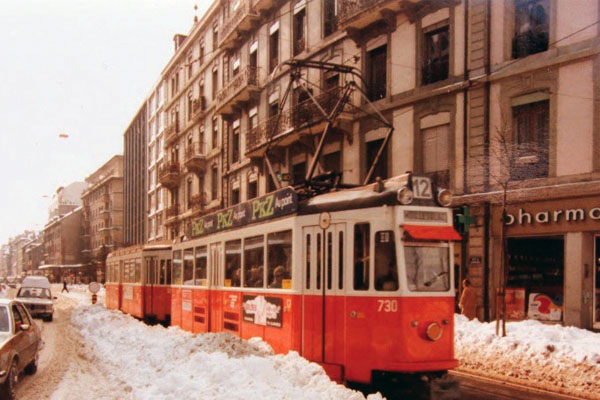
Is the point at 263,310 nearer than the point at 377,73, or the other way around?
the point at 263,310

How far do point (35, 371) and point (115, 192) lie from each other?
81485 millimetres

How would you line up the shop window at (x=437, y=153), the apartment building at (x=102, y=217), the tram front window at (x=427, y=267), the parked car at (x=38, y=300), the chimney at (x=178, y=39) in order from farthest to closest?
the apartment building at (x=102, y=217) → the chimney at (x=178, y=39) → the parked car at (x=38, y=300) → the shop window at (x=437, y=153) → the tram front window at (x=427, y=267)

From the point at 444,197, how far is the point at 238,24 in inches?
1008

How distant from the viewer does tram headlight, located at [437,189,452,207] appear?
8836 millimetres

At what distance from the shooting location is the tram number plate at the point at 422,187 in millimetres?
8647

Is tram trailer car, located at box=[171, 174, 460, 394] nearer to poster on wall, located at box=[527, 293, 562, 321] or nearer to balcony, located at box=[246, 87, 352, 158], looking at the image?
poster on wall, located at box=[527, 293, 562, 321]

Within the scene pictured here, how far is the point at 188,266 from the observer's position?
16062 mm

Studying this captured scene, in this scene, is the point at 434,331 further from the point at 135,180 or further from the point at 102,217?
the point at 102,217

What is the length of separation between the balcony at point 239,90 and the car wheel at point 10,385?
23279 mm

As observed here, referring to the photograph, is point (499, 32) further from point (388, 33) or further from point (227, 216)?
point (227, 216)

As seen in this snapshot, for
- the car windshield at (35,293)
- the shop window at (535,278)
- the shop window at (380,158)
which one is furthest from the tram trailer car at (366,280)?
the car windshield at (35,293)

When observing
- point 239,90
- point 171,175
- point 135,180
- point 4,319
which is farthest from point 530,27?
point 135,180

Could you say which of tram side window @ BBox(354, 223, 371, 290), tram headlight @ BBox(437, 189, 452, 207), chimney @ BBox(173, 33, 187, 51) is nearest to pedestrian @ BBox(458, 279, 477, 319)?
tram headlight @ BBox(437, 189, 452, 207)

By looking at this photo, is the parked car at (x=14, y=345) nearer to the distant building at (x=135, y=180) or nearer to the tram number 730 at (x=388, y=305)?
the tram number 730 at (x=388, y=305)
